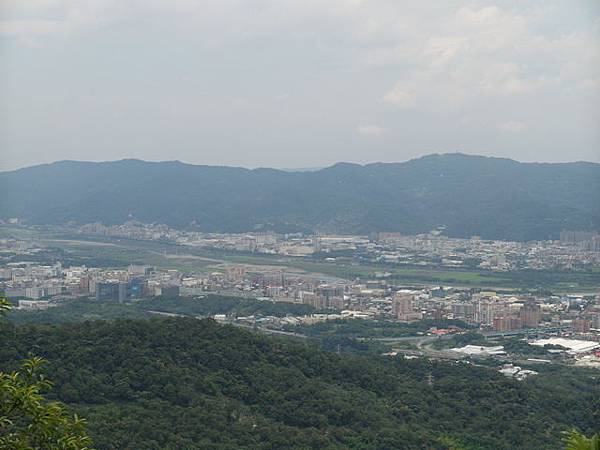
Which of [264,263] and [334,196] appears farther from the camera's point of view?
→ [334,196]

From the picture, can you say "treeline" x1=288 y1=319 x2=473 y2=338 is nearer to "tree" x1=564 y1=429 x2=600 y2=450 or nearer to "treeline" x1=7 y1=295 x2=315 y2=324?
"treeline" x1=7 y1=295 x2=315 y2=324

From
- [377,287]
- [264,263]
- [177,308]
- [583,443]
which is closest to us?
[583,443]

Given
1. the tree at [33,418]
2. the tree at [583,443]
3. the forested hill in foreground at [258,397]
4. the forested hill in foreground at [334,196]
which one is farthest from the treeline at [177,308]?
the forested hill in foreground at [334,196]

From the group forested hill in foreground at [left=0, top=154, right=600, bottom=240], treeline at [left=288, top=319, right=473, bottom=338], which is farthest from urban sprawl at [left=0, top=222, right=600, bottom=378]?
forested hill in foreground at [left=0, top=154, right=600, bottom=240]

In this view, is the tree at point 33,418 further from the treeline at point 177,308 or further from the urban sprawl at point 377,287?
the treeline at point 177,308

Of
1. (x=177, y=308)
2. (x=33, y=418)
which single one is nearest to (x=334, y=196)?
(x=177, y=308)

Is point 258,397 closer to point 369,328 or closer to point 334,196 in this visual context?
point 369,328
